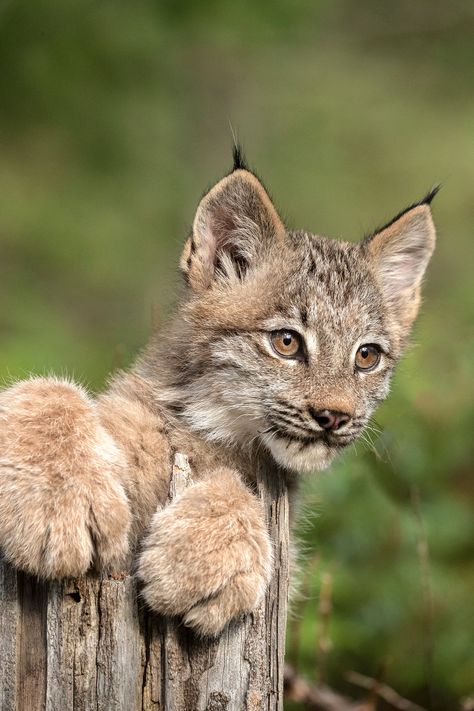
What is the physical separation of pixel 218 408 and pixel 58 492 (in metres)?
0.96

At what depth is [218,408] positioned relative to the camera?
3838 mm

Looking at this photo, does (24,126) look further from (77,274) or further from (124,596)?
(124,596)

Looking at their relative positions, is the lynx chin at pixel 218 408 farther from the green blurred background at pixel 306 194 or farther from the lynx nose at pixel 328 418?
the green blurred background at pixel 306 194

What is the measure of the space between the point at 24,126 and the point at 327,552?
279 inches

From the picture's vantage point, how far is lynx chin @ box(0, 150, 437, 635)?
119 inches

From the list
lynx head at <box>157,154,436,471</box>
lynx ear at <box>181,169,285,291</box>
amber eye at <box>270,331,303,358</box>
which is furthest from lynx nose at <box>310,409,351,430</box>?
lynx ear at <box>181,169,285,291</box>

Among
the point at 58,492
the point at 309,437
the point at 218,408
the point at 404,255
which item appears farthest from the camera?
the point at 404,255

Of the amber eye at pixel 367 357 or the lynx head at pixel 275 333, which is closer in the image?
the lynx head at pixel 275 333

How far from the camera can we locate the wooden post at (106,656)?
2906mm

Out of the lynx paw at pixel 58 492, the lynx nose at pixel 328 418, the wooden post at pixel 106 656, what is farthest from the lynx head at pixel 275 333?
the wooden post at pixel 106 656

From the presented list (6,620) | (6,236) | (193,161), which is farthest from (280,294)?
(193,161)

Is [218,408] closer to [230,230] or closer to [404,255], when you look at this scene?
[230,230]

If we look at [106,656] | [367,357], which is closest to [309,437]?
[367,357]

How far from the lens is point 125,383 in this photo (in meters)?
4.09
